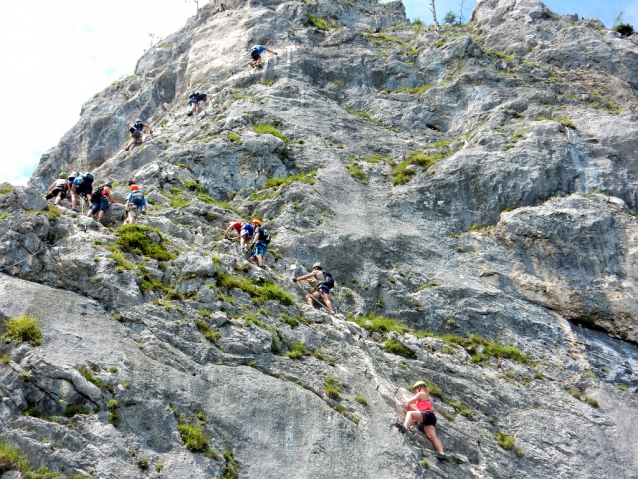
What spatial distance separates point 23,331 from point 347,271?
1296 cm

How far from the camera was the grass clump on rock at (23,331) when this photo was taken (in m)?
11.5

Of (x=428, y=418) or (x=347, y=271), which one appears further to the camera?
(x=347, y=271)

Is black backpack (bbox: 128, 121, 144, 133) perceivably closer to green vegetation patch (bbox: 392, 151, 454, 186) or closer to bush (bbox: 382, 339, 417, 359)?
green vegetation patch (bbox: 392, 151, 454, 186)

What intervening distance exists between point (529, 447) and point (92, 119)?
39051mm

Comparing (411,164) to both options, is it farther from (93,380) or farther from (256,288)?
(93,380)

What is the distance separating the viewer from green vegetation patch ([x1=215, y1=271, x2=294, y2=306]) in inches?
643

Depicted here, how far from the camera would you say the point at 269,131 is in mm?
29344

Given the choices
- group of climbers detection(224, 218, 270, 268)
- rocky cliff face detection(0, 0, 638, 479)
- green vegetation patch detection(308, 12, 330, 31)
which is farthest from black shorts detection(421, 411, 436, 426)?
green vegetation patch detection(308, 12, 330, 31)

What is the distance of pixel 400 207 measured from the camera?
2569 centimetres

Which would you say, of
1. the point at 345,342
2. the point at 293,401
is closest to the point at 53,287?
the point at 293,401

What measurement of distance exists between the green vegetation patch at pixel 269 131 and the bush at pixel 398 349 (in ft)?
50.9

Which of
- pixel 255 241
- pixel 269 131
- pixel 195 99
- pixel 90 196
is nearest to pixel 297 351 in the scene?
pixel 255 241

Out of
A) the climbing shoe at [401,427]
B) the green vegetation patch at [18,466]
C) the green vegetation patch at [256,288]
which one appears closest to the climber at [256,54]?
the green vegetation patch at [256,288]

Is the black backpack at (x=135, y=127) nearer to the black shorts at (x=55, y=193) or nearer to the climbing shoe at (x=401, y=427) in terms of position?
the black shorts at (x=55, y=193)
